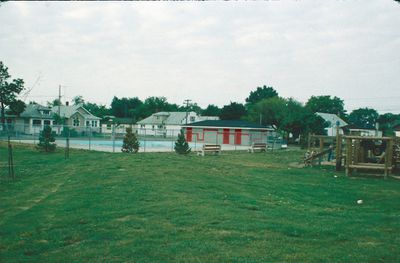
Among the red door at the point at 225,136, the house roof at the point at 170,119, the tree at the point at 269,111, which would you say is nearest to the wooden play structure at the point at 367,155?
the red door at the point at 225,136

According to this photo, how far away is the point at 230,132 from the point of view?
5928 cm

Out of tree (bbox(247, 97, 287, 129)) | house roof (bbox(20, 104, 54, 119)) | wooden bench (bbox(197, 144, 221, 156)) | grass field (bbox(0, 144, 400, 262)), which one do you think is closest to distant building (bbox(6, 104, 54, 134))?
house roof (bbox(20, 104, 54, 119))

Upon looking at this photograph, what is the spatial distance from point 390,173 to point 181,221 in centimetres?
1599

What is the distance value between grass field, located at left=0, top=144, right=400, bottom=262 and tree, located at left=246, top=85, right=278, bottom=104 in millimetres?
101651

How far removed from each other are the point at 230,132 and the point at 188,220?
51.6m

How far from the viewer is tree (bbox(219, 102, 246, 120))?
87.9 meters

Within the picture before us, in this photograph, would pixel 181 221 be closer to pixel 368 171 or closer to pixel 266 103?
pixel 368 171

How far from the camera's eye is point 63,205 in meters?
9.95

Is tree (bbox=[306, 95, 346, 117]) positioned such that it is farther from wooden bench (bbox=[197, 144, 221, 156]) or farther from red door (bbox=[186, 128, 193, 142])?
wooden bench (bbox=[197, 144, 221, 156])

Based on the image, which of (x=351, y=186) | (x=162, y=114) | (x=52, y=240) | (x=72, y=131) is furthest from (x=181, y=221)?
(x=162, y=114)

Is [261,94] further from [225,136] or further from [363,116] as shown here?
[225,136]

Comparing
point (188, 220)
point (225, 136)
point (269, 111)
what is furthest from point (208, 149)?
point (269, 111)

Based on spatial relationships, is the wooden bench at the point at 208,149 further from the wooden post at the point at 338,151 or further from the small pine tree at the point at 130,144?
the wooden post at the point at 338,151

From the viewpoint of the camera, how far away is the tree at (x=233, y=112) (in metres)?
87.9
